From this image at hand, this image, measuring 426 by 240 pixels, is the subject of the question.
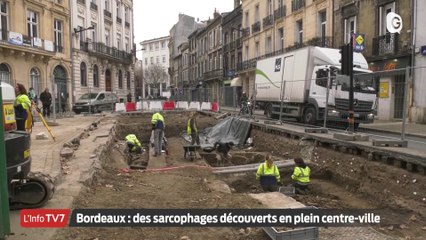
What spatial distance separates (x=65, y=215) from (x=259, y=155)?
10441 mm

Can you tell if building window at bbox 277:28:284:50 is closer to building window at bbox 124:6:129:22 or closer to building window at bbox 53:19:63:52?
building window at bbox 53:19:63:52

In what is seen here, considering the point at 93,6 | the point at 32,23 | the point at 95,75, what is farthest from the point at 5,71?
the point at 93,6

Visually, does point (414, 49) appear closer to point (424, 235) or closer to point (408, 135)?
point (408, 135)

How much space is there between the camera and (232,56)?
4653 cm

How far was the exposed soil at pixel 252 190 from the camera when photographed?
5.25m

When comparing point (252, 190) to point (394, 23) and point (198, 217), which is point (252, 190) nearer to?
point (198, 217)

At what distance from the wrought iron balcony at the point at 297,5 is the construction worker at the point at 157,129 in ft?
62.5

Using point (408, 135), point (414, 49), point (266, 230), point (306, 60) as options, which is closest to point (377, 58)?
point (414, 49)

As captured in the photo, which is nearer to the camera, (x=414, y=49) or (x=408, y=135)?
(x=408, y=135)

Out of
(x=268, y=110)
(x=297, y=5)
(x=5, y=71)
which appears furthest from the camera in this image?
(x=297, y=5)

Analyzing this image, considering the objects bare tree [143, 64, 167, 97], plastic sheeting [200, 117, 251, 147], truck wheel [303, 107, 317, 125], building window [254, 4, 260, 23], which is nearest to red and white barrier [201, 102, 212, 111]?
plastic sheeting [200, 117, 251, 147]

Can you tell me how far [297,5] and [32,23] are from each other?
790 inches

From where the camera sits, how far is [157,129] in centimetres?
1448

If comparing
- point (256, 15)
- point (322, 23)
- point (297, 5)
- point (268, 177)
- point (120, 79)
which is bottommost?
point (268, 177)
